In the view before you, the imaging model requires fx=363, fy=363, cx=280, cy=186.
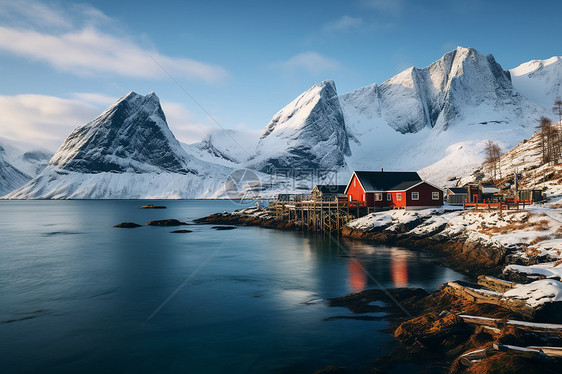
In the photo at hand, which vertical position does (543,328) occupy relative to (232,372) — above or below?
above

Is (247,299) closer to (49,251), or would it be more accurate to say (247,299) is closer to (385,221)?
(385,221)

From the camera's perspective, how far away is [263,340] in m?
15.7

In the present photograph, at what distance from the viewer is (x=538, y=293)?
14.9 metres

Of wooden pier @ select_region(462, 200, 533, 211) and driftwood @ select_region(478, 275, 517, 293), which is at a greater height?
wooden pier @ select_region(462, 200, 533, 211)

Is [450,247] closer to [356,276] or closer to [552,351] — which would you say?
[356,276]

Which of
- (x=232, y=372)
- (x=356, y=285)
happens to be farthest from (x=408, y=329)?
(x=356, y=285)

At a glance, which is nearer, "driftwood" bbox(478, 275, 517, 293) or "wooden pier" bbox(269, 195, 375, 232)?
"driftwood" bbox(478, 275, 517, 293)

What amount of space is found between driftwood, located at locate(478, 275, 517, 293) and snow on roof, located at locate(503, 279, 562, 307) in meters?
1.61

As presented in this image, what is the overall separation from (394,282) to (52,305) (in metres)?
21.5

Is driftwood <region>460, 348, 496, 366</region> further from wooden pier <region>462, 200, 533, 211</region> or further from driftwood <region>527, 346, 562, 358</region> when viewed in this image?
wooden pier <region>462, 200, 533, 211</region>

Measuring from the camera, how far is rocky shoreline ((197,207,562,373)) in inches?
471

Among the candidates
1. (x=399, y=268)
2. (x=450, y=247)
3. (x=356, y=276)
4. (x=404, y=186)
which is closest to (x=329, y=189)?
(x=404, y=186)

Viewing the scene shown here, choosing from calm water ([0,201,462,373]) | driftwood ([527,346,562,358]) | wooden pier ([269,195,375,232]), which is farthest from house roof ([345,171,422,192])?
driftwood ([527,346,562,358])

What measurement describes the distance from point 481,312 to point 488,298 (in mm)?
971
